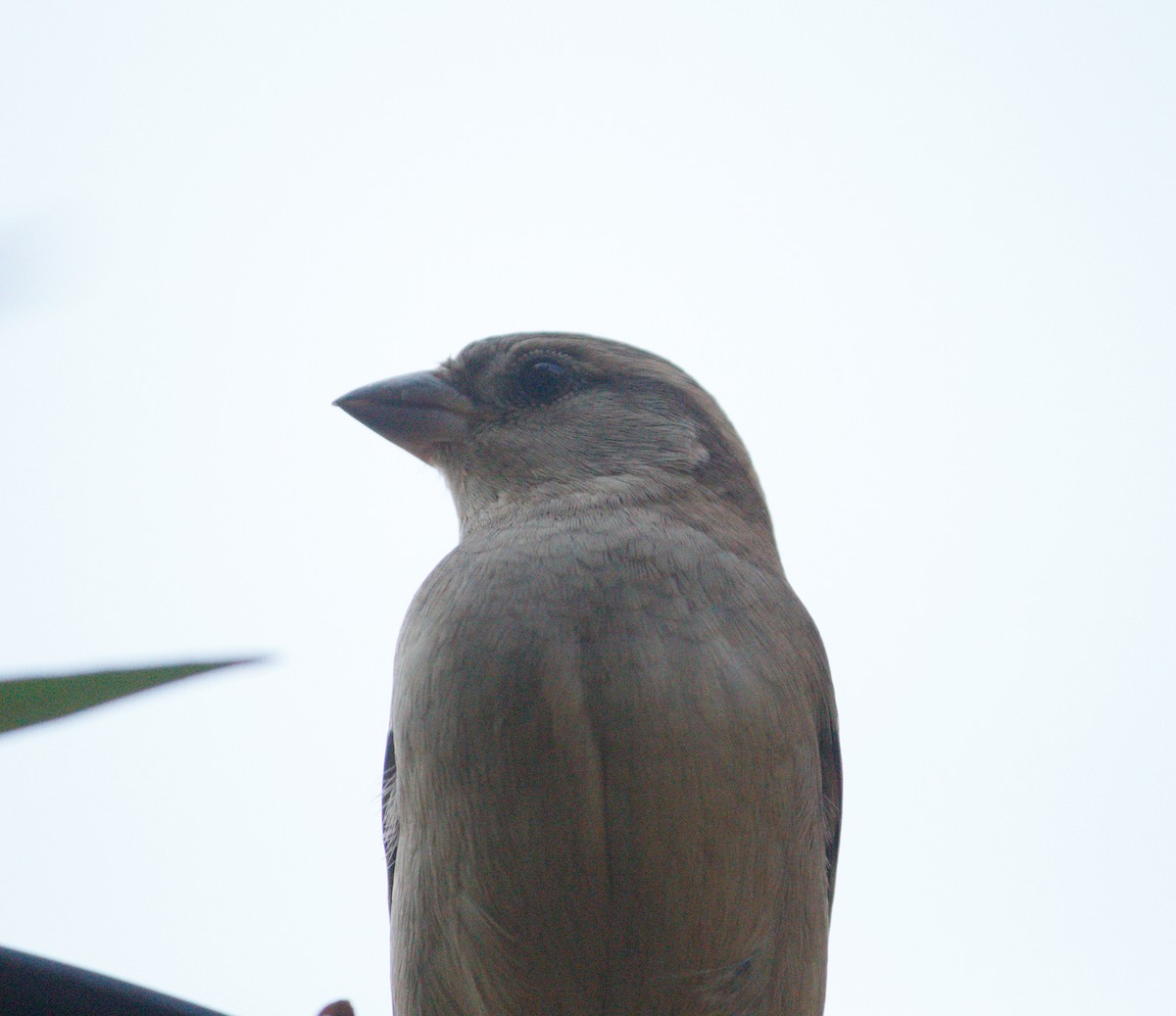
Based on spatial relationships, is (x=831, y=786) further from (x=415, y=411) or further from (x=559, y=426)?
(x=415, y=411)

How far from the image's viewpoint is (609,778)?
2.39m

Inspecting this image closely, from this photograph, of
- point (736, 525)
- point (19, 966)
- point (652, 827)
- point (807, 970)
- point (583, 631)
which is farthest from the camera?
point (736, 525)

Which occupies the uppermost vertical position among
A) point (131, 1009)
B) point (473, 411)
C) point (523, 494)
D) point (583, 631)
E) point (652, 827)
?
point (473, 411)

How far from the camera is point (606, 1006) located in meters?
2.52

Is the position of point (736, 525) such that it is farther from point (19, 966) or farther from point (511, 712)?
point (19, 966)

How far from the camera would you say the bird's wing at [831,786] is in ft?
9.91

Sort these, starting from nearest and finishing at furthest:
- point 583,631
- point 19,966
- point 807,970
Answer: point 19,966 → point 583,631 → point 807,970

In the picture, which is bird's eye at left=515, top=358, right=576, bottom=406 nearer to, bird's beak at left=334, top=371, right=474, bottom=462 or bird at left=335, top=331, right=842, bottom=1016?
bird's beak at left=334, top=371, right=474, bottom=462

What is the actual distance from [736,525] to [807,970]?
1066mm

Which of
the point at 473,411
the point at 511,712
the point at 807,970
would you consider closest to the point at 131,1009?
the point at 511,712

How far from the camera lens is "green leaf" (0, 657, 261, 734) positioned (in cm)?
89

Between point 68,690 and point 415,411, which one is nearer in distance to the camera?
point 68,690

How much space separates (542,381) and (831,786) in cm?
136

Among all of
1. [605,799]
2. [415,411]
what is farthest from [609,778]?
[415,411]
